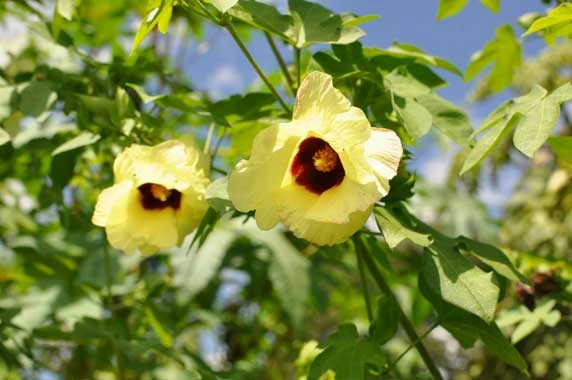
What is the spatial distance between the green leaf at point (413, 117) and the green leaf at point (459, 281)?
0.14m

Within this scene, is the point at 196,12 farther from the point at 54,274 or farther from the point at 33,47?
the point at 33,47

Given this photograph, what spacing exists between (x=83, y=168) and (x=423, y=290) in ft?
2.77

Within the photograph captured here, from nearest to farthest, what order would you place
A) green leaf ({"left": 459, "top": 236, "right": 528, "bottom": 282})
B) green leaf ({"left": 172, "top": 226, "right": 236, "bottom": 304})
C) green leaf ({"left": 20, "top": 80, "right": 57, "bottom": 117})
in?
green leaf ({"left": 459, "top": 236, "right": 528, "bottom": 282}), green leaf ({"left": 20, "top": 80, "right": 57, "bottom": 117}), green leaf ({"left": 172, "top": 226, "right": 236, "bottom": 304})

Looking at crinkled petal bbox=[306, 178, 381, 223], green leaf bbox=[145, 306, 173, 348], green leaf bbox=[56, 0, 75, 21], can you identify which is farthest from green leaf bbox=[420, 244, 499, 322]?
green leaf bbox=[145, 306, 173, 348]

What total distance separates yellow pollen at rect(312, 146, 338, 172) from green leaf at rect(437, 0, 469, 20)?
1.38 ft

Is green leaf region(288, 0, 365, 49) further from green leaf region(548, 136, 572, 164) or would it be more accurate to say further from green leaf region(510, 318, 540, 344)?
green leaf region(510, 318, 540, 344)

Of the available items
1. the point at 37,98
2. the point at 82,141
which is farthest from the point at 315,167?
the point at 37,98

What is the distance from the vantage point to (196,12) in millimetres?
944

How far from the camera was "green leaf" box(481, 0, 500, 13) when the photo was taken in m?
1.15

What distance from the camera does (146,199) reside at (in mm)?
1033

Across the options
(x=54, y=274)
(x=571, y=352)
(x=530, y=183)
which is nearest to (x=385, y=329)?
(x=571, y=352)

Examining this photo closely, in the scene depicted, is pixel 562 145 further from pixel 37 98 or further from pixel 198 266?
pixel 198 266

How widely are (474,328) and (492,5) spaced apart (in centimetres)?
47

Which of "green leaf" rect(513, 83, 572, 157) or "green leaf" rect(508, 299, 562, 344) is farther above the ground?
"green leaf" rect(513, 83, 572, 157)
